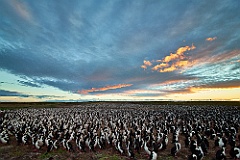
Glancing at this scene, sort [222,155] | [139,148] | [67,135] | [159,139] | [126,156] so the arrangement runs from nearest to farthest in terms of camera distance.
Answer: [222,155] < [126,156] < [139,148] < [159,139] < [67,135]

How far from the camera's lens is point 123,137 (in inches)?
711

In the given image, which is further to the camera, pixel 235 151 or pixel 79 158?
pixel 79 158

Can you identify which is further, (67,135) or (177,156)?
(67,135)

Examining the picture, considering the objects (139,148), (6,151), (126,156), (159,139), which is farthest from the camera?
(159,139)

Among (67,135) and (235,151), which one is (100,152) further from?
(235,151)

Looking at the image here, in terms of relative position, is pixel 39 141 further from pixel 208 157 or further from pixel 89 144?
pixel 208 157

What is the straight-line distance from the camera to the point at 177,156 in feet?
47.9

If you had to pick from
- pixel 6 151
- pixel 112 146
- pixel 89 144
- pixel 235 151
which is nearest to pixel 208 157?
pixel 235 151

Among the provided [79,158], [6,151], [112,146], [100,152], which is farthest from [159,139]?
[6,151]

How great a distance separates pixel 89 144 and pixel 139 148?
13.6 ft

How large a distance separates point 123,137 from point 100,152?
3160 mm

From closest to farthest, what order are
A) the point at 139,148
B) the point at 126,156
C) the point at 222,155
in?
the point at 222,155
the point at 126,156
the point at 139,148

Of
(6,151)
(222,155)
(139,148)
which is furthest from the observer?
(6,151)

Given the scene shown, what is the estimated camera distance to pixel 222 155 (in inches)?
501
